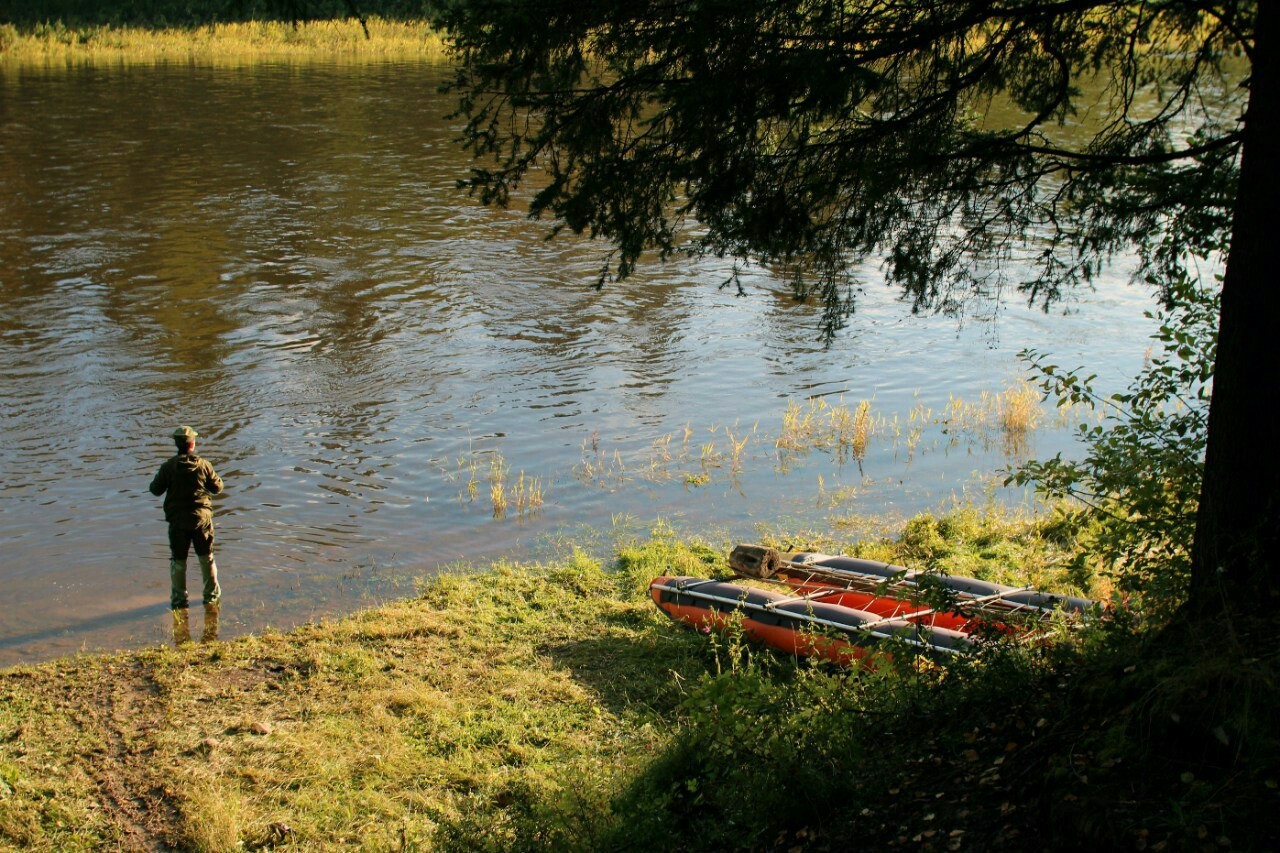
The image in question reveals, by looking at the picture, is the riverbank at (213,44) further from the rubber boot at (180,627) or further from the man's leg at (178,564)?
the rubber boot at (180,627)

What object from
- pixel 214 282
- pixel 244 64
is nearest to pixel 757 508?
pixel 214 282

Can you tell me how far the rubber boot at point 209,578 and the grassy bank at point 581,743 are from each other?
45.0 inches

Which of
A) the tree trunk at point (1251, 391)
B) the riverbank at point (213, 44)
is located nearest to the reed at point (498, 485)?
the tree trunk at point (1251, 391)

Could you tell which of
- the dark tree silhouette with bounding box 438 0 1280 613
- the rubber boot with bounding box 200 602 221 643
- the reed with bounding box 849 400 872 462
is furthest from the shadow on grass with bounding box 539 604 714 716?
the reed with bounding box 849 400 872 462

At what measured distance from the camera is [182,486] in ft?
33.6

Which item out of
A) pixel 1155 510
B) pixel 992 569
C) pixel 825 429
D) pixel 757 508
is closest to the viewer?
pixel 1155 510

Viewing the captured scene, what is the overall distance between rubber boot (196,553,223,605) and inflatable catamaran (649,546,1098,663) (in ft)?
12.8

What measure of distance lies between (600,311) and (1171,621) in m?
16.8

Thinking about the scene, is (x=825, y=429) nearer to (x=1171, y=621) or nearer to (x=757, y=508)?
(x=757, y=508)

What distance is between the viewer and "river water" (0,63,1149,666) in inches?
468

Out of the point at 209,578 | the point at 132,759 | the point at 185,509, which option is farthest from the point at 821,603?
the point at 185,509

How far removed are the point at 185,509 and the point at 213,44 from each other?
169ft

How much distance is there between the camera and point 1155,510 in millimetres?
5789

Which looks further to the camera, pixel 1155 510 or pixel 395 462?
pixel 395 462
